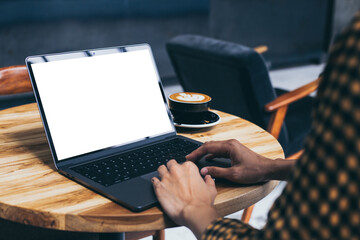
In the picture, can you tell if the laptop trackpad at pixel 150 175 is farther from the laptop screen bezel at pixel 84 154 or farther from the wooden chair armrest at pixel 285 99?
the wooden chair armrest at pixel 285 99

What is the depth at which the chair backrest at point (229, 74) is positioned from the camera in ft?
6.08

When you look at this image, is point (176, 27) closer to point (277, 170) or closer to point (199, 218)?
point (277, 170)

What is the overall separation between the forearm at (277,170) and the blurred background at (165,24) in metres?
2.28

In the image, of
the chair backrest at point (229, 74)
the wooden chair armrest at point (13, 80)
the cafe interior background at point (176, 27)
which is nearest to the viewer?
the wooden chair armrest at point (13, 80)

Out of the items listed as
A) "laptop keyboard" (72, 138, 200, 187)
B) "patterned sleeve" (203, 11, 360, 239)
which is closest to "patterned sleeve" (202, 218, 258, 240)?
"patterned sleeve" (203, 11, 360, 239)

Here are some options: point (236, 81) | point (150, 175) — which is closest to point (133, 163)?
point (150, 175)

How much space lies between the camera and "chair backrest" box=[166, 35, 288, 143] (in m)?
1.85

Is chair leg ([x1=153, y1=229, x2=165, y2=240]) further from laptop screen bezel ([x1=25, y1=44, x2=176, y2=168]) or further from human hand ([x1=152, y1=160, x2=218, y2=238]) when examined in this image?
human hand ([x1=152, y1=160, x2=218, y2=238])

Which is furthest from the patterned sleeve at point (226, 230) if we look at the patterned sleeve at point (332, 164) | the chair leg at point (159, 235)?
the chair leg at point (159, 235)

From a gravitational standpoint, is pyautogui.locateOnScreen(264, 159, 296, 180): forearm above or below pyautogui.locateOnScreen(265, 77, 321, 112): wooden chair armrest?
above

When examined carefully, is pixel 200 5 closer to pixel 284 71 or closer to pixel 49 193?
pixel 284 71

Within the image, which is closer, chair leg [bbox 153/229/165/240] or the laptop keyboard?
the laptop keyboard

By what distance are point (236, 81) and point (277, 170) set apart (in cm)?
113

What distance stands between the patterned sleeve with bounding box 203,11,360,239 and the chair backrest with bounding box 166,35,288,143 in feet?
4.80
